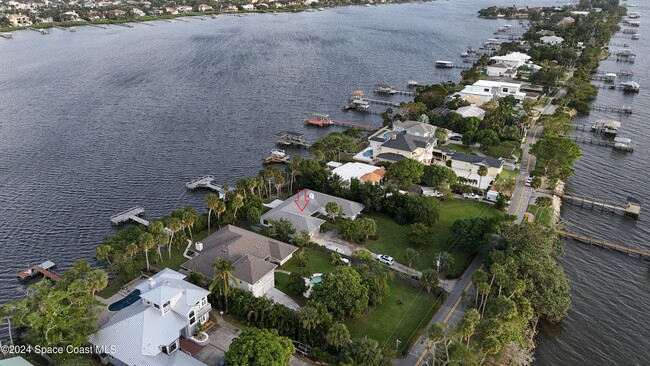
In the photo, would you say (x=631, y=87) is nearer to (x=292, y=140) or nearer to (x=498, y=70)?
(x=498, y=70)

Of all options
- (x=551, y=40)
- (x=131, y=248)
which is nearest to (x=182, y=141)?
(x=131, y=248)

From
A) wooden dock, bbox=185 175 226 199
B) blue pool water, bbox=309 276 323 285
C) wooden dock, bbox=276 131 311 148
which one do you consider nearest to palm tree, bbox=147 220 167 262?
blue pool water, bbox=309 276 323 285

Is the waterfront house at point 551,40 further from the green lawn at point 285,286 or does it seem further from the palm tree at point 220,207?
the green lawn at point 285,286

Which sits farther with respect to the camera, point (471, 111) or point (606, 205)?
point (471, 111)

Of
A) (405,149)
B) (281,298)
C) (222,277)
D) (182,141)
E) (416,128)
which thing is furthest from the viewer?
(182,141)

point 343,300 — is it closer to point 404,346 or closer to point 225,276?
point 404,346

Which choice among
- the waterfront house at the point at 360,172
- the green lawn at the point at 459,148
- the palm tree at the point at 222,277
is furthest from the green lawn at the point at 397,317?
the green lawn at the point at 459,148
